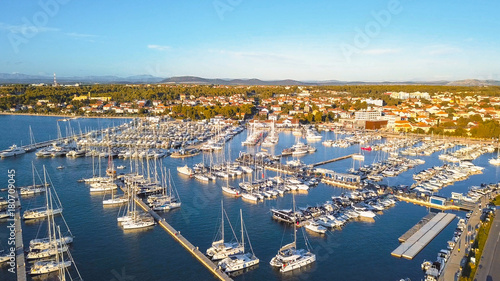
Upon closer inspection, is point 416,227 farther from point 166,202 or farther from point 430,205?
point 166,202

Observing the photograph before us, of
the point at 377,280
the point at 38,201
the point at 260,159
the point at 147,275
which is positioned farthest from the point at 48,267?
the point at 260,159

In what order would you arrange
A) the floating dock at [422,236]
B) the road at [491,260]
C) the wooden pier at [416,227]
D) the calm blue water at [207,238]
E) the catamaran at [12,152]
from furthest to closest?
the catamaran at [12,152], the wooden pier at [416,227], the floating dock at [422,236], the calm blue water at [207,238], the road at [491,260]

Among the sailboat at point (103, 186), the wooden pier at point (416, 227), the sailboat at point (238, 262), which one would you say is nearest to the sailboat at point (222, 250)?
the sailboat at point (238, 262)

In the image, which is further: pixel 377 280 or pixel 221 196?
pixel 221 196

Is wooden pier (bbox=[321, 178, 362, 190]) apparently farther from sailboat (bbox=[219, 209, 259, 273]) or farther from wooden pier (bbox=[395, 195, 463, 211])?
sailboat (bbox=[219, 209, 259, 273])

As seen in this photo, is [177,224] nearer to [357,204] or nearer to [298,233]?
[298,233]

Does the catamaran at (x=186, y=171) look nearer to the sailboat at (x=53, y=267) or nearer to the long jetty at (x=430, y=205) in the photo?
the sailboat at (x=53, y=267)

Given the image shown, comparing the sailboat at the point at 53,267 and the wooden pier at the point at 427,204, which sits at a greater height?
the sailboat at the point at 53,267

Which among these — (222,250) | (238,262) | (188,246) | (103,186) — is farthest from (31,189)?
(238,262)
